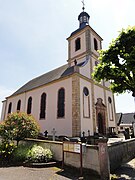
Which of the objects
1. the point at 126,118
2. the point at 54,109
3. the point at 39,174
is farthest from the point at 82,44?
the point at 126,118

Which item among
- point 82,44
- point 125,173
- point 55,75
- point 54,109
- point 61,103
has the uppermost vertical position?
point 82,44

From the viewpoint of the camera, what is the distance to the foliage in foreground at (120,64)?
28.7ft

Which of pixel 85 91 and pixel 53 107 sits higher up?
pixel 85 91

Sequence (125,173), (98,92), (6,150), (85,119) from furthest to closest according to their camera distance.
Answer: (98,92) < (85,119) < (6,150) < (125,173)

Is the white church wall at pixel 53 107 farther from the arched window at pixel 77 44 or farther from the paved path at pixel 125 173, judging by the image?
the paved path at pixel 125 173

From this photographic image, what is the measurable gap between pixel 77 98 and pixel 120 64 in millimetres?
5996

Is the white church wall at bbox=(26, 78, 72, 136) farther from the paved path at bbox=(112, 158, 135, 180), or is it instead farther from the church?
the paved path at bbox=(112, 158, 135, 180)

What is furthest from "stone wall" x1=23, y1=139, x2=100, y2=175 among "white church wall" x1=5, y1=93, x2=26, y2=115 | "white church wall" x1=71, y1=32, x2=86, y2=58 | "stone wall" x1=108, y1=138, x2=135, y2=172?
"white church wall" x1=5, y1=93, x2=26, y2=115

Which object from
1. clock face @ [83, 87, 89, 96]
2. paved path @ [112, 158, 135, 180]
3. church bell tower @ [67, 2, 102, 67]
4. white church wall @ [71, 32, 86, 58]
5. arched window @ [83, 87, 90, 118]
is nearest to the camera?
paved path @ [112, 158, 135, 180]

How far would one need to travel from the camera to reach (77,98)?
14.1 metres

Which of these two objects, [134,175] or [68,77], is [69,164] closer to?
[134,175]

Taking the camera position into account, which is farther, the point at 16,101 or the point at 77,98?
the point at 16,101

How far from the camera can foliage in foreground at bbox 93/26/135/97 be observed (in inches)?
345

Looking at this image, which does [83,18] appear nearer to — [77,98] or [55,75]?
[55,75]
